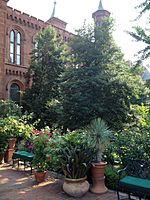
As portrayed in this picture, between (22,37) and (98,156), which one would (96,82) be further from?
(22,37)

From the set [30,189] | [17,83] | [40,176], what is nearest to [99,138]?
[40,176]

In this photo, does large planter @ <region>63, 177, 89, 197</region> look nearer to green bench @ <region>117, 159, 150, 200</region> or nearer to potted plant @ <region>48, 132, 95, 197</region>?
potted plant @ <region>48, 132, 95, 197</region>

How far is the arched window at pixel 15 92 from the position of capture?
23797 mm

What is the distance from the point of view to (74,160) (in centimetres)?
661

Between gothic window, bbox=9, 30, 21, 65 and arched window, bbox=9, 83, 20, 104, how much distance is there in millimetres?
2454

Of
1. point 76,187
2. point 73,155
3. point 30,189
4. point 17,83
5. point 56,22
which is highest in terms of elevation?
point 56,22

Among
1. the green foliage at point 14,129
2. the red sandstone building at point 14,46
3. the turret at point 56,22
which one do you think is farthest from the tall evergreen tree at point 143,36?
the turret at point 56,22

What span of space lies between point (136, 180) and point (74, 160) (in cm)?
175

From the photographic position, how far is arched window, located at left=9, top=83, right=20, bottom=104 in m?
23.8

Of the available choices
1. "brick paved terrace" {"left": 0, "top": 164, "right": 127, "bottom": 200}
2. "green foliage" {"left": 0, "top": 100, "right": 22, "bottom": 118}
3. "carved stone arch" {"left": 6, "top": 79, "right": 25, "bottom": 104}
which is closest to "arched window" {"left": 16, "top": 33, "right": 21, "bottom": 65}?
"carved stone arch" {"left": 6, "top": 79, "right": 25, "bottom": 104}

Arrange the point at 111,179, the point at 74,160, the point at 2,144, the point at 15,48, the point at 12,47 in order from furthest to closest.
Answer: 1. the point at 15,48
2. the point at 12,47
3. the point at 2,144
4. the point at 111,179
5. the point at 74,160

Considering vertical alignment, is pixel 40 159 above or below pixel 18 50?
below

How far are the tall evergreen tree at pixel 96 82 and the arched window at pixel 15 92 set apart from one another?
10956 millimetres

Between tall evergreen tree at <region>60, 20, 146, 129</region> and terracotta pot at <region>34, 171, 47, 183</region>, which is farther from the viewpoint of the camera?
tall evergreen tree at <region>60, 20, 146, 129</region>
